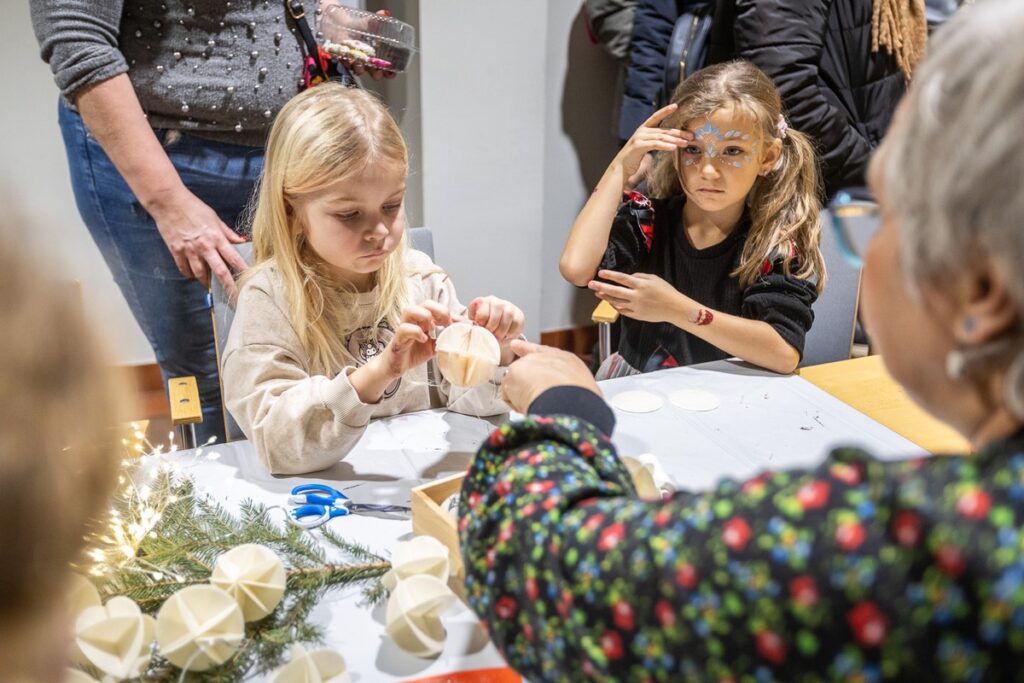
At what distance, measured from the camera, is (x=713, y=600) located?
1.73ft

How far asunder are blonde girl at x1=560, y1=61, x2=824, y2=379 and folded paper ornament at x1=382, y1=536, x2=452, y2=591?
91cm

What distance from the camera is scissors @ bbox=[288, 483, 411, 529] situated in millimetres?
1146

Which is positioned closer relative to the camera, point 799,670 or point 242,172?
point 799,670

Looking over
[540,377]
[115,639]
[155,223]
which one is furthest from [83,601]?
[155,223]

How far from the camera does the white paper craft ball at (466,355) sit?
4.11 ft


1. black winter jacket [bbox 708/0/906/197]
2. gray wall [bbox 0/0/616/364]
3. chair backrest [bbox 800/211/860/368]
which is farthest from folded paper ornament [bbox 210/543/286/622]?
black winter jacket [bbox 708/0/906/197]

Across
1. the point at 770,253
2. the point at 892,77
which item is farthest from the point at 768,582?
the point at 892,77

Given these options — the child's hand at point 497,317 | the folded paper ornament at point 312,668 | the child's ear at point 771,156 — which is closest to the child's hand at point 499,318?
the child's hand at point 497,317

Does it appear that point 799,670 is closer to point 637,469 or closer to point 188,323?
point 637,469

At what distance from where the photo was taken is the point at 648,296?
180 centimetres

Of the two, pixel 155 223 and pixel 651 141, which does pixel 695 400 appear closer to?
pixel 651 141

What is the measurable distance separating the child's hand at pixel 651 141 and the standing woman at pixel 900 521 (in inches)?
54.3

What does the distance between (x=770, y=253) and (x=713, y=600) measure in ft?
4.86

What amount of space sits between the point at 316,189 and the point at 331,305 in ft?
0.70
